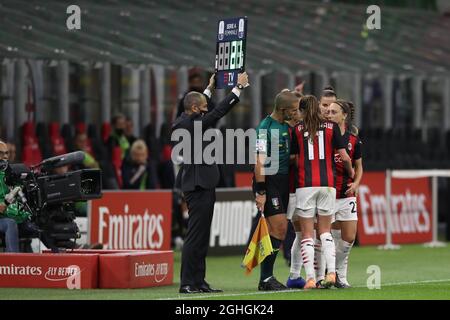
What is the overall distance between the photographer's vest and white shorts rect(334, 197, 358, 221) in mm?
3736

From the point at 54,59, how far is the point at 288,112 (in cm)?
879

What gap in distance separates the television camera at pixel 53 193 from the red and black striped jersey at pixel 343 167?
2.77 meters

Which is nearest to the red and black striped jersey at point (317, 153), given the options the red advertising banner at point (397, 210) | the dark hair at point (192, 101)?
the dark hair at point (192, 101)

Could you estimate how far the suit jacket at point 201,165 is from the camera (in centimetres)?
1529

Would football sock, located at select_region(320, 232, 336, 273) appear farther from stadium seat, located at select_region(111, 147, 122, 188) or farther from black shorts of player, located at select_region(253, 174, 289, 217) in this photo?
stadium seat, located at select_region(111, 147, 122, 188)

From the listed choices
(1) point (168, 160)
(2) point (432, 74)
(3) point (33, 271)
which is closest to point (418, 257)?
(1) point (168, 160)

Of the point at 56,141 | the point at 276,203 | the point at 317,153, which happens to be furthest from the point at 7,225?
the point at 56,141

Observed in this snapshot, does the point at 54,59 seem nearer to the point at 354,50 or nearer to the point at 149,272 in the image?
the point at 149,272

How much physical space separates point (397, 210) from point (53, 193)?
11.3m

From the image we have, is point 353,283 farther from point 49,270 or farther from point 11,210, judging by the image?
point 11,210

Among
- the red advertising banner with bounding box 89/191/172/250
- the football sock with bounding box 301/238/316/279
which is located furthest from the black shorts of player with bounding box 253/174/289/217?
the red advertising banner with bounding box 89/191/172/250

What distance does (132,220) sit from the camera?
22.0 metres

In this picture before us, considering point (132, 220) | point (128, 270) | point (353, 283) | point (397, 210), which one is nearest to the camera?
point (128, 270)

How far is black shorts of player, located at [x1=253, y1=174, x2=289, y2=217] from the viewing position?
52.0 ft
